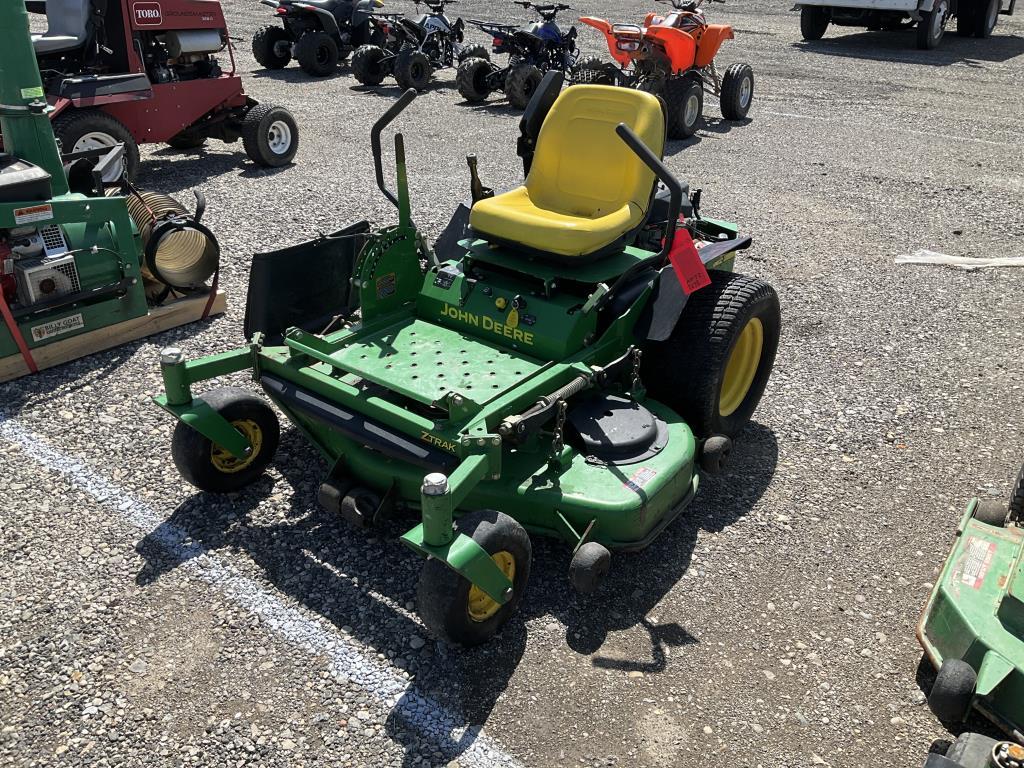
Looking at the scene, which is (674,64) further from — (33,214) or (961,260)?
(33,214)

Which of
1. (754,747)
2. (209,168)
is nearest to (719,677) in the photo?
(754,747)

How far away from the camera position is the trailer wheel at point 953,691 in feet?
9.52

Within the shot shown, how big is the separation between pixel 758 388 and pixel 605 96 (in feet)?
5.68

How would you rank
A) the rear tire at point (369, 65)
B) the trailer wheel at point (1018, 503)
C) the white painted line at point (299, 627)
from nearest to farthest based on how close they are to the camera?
1. the white painted line at point (299, 627)
2. the trailer wheel at point (1018, 503)
3. the rear tire at point (369, 65)

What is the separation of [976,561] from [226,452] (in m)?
3.15

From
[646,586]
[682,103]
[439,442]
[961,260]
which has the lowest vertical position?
[646,586]

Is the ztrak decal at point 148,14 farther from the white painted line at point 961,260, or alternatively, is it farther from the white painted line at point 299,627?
the white painted line at point 961,260

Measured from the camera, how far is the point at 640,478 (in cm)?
368

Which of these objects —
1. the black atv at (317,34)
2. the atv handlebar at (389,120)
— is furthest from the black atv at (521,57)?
the atv handlebar at (389,120)

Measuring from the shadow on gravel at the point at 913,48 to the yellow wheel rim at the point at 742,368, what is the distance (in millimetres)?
13221

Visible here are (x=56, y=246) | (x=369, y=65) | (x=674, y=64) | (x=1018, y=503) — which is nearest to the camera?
(x=1018, y=503)

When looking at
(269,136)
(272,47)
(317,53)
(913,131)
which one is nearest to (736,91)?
(913,131)

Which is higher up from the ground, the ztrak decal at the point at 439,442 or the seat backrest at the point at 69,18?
the seat backrest at the point at 69,18

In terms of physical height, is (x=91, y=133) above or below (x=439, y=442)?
above
